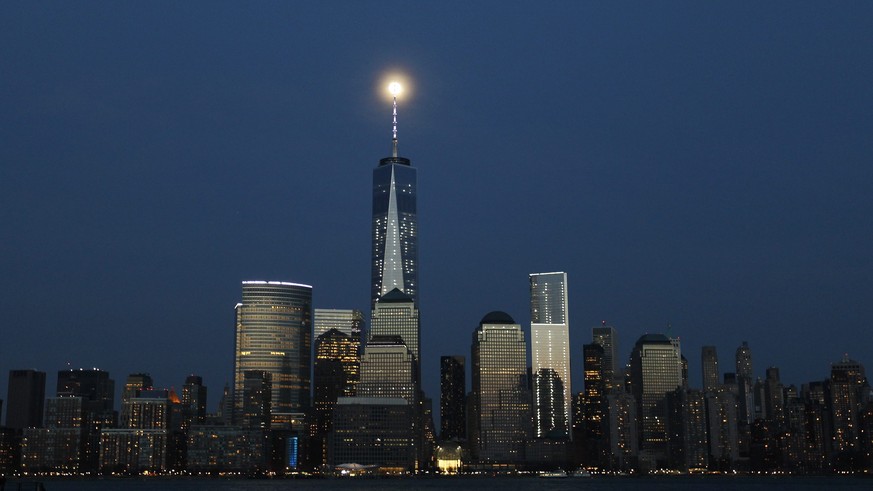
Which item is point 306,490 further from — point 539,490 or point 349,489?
point 539,490

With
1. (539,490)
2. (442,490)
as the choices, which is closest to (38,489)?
(442,490)

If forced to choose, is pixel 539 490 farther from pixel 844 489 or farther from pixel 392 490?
pixel 844 489

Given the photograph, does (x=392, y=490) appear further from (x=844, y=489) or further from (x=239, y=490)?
(x=844, y=489)

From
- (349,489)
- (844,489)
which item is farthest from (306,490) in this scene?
(844,489)

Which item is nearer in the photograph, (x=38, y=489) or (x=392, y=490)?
(x=38, y=489)

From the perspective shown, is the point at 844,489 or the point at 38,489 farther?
the point at 844,489

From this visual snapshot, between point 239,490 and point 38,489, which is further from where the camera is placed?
point 239,490

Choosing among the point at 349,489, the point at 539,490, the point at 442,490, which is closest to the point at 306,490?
the point at 349,489
